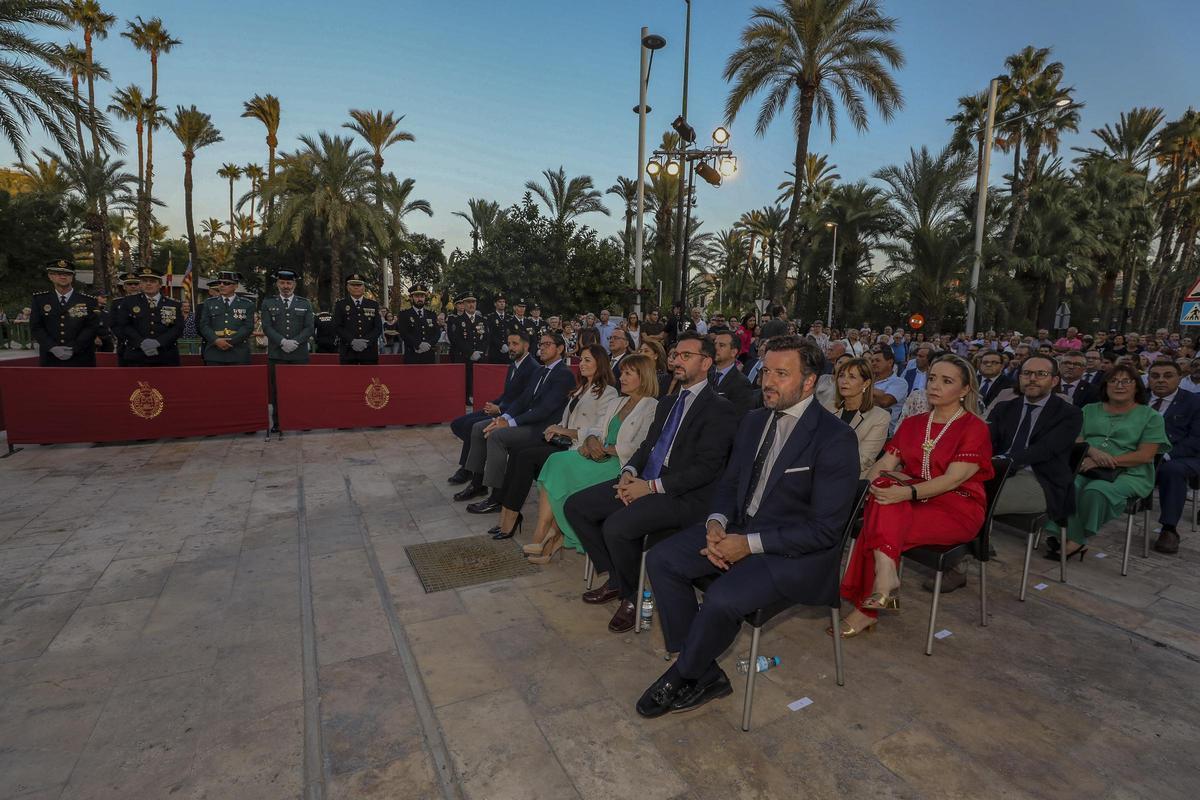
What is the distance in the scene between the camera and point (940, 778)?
2525mm

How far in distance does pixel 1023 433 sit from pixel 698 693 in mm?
3562

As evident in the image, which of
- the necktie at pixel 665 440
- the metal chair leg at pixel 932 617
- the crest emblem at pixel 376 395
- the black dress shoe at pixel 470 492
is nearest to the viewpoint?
the metal chair leg at pixel 932 617

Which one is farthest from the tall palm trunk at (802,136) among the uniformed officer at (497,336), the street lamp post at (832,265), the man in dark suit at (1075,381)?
the man in dark suit at (1075,381)

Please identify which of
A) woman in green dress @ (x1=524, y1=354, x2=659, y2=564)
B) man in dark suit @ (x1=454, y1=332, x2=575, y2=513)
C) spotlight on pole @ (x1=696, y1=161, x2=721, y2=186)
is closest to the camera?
woman in green dress @ (x1=524, y1=354, x2=659, y2=564)

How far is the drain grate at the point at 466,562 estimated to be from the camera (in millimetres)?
4332

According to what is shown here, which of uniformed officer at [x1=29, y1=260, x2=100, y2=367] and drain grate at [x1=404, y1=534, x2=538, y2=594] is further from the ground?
uniformed officer at [x1=29, y1=260, x2=100, y2=367]

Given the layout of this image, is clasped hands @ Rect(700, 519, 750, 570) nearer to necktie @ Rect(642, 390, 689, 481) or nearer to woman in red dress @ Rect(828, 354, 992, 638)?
necktie @ Rect(642, 390, 689, 481)

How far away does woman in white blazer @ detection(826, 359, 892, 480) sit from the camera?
452 centimetres

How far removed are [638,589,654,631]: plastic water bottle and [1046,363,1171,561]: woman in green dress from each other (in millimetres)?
3196

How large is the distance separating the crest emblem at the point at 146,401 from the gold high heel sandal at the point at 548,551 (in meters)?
6.26

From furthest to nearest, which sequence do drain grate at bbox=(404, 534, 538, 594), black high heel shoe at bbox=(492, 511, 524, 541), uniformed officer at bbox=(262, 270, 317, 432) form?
1. uniformed officer at bbox=(262, 270, 317, 432)
2. black high heel shoe at bbox=(492, 511, 524, 541)
3. drain grate at bbox=(404, 534, 538, 594)

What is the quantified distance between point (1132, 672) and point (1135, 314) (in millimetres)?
44743

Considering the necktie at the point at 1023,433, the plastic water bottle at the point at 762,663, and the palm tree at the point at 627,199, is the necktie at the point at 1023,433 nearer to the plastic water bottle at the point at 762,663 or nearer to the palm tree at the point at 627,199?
the plastic water bottle at the point at 762,663

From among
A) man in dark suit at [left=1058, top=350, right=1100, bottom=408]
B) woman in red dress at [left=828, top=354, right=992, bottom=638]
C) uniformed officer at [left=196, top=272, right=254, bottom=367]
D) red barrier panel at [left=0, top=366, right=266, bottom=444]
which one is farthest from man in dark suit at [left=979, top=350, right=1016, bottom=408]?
uniformed officer at [left=196, top=272, right=254, bottom=367]
